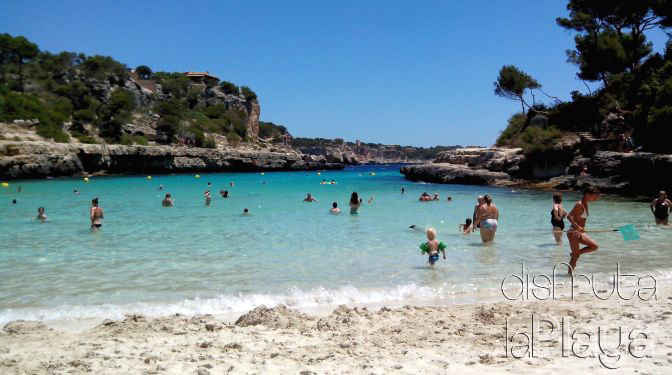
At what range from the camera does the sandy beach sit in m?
3.92

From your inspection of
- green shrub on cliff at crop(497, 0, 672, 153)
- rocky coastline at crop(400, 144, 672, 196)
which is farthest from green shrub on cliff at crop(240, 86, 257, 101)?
green shrub on cliff at crop(497, 0, 672, 153)

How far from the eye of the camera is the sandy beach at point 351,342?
3.92 meters

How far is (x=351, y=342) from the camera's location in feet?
15.1

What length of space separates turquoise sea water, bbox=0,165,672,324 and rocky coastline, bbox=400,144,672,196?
7.05m

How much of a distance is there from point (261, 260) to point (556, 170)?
96.9 feet

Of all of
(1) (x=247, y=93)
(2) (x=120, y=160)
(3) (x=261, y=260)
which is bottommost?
(3) (x=261, y=260)

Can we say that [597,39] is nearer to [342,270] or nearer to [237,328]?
[342,270]

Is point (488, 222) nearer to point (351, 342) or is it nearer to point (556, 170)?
point (351, 342)

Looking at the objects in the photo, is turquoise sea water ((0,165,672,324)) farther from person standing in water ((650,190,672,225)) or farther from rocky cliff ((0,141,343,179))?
rocky cliff ((0,141,343,179))

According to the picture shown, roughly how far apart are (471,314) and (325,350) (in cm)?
204

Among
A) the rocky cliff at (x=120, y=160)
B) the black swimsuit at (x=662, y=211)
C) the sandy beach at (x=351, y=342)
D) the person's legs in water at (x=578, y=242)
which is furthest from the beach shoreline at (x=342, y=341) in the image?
the rocky cliff at (x=120, y=160)

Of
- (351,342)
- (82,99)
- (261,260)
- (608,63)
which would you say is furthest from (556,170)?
(82,99)

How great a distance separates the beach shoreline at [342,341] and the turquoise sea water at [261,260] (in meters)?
1.05

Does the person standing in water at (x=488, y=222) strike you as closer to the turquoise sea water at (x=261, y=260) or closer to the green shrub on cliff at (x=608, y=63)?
the turquoise sea water at (x=261, y=260)
